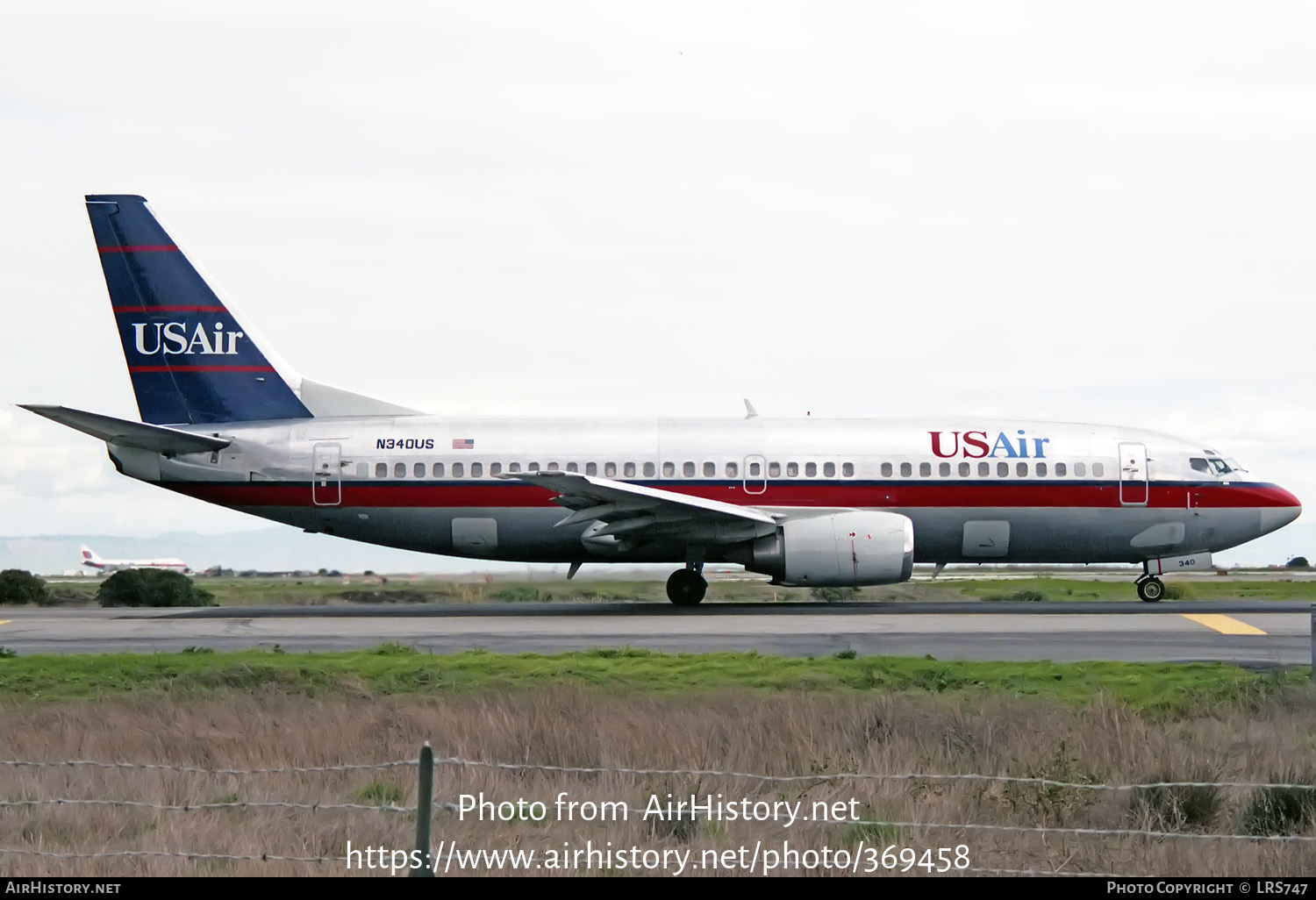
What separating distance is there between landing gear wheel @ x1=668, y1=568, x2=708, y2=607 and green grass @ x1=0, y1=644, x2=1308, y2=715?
10.3 metres

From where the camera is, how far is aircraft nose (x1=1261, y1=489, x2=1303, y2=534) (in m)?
29.1

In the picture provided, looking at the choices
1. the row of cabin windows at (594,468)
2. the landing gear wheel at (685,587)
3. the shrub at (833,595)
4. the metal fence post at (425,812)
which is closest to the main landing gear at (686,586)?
the landing gear wheel at (685,587)

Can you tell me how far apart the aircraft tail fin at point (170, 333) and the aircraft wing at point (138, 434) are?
1108 mm

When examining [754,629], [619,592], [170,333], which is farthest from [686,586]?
[170,333]

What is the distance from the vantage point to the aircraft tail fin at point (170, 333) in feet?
97.1

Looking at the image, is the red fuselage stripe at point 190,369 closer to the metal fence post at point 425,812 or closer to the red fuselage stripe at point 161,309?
the red fuselage stripe at point 161,309

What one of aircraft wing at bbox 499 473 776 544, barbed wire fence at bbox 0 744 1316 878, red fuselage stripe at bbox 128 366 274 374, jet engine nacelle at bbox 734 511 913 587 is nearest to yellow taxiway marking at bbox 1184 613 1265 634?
jet engine nacelle at bbox 734 511 913 587

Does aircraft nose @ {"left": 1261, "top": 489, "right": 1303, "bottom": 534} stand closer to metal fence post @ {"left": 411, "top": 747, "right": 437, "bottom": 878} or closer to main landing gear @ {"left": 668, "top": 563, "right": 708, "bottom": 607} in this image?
main landing gear @ {"left": 668, "top": 563, "right": 708, "bottom": 607}

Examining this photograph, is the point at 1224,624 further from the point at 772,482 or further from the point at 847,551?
the point at 772,482

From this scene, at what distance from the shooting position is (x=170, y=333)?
29641 millimetres

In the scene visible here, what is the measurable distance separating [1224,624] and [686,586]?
10.7 m

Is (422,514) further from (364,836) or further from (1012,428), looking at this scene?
(364,836)
